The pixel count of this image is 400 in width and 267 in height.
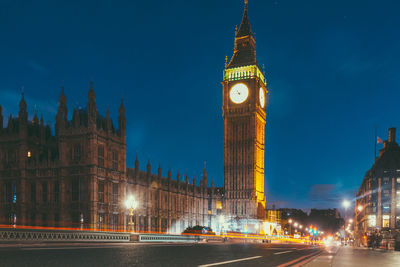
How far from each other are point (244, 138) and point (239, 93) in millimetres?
12389

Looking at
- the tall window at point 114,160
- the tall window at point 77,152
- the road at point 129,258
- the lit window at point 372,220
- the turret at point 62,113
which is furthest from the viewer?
the lit window at point 372,220

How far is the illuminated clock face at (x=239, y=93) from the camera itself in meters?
107

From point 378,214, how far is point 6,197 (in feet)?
224

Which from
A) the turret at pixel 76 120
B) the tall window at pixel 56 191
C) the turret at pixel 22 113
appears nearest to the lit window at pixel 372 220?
the turret at pixel 76 120

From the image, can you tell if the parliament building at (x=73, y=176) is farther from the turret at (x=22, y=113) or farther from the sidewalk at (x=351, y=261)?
the sidewalk at (x=351, y=261)

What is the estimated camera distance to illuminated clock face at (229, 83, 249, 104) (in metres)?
107

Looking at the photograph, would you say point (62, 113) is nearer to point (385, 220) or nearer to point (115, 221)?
point (115, 221)

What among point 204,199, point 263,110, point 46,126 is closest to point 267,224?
point 204,199

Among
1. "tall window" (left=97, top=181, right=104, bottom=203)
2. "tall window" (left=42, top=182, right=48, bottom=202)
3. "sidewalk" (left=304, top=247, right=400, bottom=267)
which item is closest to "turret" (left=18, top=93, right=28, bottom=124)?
"tall window" (left=42, top=182, right=48, bottom=202)

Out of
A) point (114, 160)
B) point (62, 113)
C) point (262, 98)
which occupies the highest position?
point (262, 98)

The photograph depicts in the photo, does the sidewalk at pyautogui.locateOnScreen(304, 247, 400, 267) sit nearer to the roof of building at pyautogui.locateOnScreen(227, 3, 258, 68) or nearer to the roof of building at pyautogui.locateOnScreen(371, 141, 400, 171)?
the roof of building at pyautogui.locateOnScreen(371, 141, 400, 171)

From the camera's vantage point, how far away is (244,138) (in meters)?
106

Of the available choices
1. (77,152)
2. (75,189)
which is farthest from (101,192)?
(77,152)

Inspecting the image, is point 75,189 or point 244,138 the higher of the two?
point 244,138
